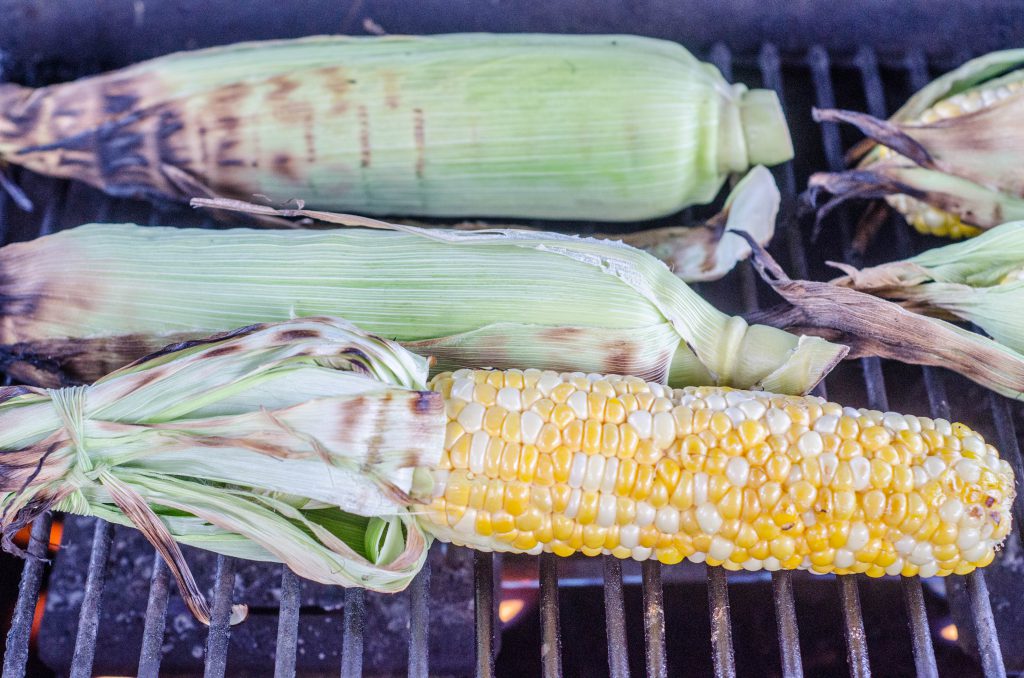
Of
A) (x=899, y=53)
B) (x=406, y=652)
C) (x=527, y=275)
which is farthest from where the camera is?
(x=899, y=53)

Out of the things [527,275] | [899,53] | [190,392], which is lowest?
[190,392]

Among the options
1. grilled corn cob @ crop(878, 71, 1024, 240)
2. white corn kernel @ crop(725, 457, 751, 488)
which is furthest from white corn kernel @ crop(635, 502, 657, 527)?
grilled corn cob @ crop(878, 71, 1024, 240)

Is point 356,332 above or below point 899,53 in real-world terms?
below

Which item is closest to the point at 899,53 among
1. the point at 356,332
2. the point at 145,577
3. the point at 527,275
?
the point at 527,275

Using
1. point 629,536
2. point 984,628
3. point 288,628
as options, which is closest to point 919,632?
point 984,628

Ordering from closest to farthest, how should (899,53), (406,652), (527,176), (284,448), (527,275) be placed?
(284,448)
(527,275)
(527,176)
(406,652)
(899,53)

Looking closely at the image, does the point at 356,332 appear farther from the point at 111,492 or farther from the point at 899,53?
the point at 899,53

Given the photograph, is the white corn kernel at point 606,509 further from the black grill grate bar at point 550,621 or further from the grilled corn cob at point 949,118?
the grilled corn cob at point 949,118

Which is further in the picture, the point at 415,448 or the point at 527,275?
the point at 527,275
